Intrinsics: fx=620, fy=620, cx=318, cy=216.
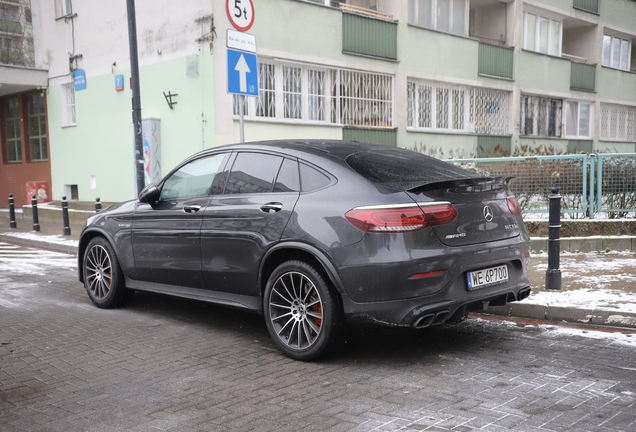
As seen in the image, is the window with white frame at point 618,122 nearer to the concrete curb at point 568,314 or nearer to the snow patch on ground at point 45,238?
the snow patch on ground at point 45,238

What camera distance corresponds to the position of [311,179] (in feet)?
16.0

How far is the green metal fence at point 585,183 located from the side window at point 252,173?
5.28m

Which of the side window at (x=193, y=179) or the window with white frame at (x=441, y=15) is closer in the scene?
the side window at (x=193, y=179)

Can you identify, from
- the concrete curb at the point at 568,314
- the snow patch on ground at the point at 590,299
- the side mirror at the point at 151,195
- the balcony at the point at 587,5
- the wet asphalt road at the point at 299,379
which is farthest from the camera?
the balcony at the point at 587,5

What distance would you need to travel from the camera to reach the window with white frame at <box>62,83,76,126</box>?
1836 cm

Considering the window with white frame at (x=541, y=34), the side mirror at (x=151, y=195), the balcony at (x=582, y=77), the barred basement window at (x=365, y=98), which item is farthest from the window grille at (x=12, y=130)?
the balcony at (x=582, y=77)

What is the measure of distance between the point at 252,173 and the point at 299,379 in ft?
6.16

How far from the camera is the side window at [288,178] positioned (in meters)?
4.96

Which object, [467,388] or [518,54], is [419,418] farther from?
[518,54]

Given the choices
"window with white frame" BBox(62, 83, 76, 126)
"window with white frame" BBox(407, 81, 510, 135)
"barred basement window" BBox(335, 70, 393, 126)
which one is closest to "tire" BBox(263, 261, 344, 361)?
"barred basement window" BBox(335, 70, 393, 126)

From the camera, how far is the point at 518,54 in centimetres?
2123

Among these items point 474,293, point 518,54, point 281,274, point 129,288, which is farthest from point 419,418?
point 518,54

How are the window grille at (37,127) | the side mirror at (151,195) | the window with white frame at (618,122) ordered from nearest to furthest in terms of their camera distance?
the side mirror at (151,195)
the window grille at (37,127)
the window with white frame at (618,122)

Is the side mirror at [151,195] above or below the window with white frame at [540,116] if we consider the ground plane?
below
